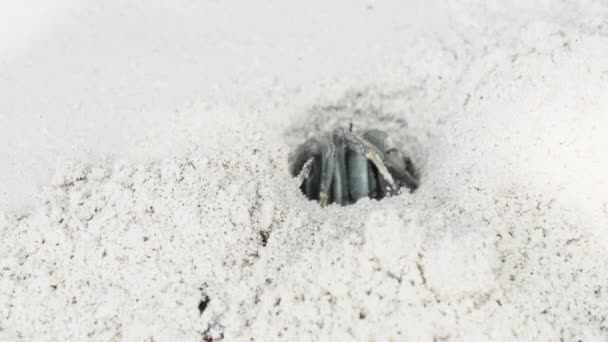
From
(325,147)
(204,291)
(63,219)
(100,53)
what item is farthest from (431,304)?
(100,53)

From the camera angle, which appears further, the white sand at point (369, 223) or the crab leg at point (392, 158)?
the crab leg at point (392, 158)

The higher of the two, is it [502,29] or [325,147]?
[502,29]

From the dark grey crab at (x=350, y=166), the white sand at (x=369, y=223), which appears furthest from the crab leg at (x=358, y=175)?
the white sand at (x=369, y=223)

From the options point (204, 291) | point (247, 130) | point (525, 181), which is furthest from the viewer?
point (247, 130)

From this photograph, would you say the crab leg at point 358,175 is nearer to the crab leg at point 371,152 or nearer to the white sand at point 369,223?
the crab leg at point 371,152

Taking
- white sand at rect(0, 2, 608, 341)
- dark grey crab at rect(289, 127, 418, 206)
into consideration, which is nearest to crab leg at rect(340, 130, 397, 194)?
dark grey crab at rect(289, 127, 418, 206)

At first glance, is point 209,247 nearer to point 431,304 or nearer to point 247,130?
point 247,130

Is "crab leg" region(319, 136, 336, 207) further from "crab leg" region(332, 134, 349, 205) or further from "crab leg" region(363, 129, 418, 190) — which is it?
"crab leg" region(363, 129, 418, 190)

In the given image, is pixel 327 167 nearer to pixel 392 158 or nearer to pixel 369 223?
pixel 392 158
